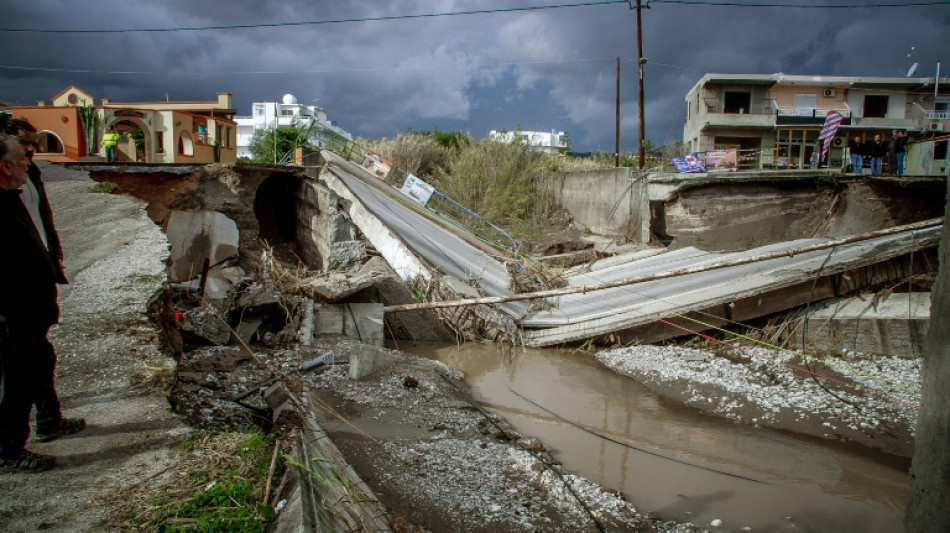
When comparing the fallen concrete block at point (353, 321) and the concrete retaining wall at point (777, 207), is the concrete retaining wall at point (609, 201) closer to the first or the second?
the concrete retaining wall at point (777, 207)

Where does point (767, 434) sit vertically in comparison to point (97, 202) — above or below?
below

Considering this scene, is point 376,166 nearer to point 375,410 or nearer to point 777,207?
point 777,207

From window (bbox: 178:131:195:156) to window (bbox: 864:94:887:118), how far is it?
1486 inches

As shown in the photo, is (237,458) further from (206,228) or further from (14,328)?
(206,228)

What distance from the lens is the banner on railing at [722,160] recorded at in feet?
63.5

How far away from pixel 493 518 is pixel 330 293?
453cm

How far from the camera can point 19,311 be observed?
275 centimetres

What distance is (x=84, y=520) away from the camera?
2.20 m

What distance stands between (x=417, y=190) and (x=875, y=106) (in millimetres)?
36027

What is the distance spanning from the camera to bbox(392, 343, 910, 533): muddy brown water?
3.95 meters

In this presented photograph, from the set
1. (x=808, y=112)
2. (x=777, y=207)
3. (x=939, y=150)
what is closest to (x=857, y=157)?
(x=777, y=207)

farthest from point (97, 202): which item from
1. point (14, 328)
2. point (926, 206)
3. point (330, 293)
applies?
point (926, 206)

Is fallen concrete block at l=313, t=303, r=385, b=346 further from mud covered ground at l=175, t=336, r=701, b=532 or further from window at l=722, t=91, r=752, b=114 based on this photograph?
window at l=722, t=91, r=752, b=114

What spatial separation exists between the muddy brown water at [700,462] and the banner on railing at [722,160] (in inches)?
585
